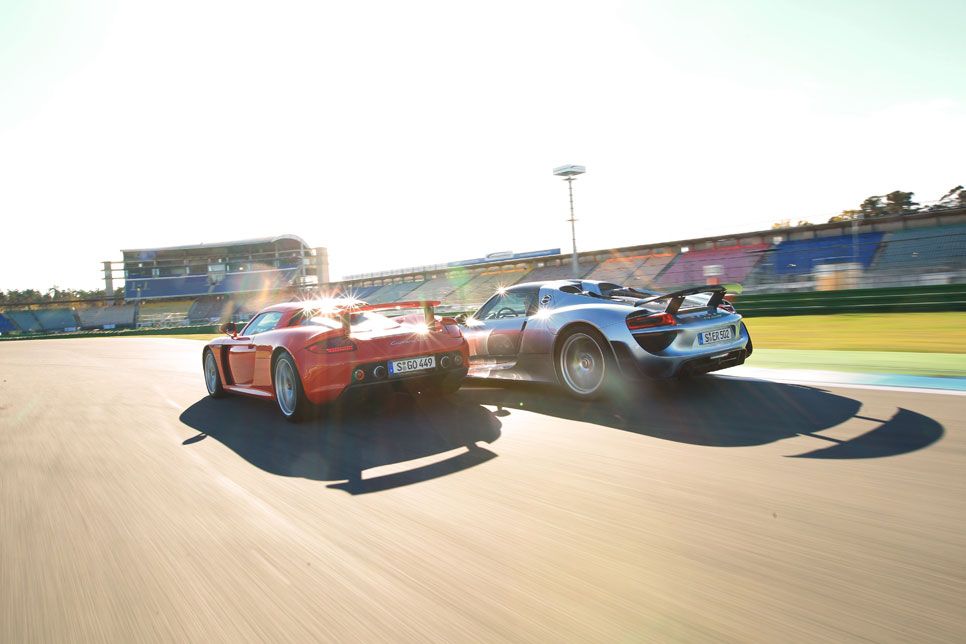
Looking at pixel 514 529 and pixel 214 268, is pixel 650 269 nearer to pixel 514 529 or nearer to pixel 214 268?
pixel 514 529

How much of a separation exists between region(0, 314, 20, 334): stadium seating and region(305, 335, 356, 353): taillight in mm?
77357

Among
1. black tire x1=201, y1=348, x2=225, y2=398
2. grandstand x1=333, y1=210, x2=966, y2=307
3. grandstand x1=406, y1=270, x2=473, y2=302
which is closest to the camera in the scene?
black tire x1=201, y1=348, x2=225, y2=398

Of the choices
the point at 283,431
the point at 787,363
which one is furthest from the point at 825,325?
the point at 283,431

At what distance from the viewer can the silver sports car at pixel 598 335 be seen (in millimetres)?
5012

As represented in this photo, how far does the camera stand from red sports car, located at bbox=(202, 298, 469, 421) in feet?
16.7

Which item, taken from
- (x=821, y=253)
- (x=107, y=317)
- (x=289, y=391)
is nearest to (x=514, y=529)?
(x=289, y=391)

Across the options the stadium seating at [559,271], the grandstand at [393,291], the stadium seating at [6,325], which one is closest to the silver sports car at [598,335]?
the stadium seating at [559,271]

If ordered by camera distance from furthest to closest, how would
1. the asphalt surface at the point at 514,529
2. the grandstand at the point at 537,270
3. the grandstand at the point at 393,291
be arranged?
the grandstand at the point at 393,291
the grandstand at the point at 537,270
the asphalt surface at the point at 514,529

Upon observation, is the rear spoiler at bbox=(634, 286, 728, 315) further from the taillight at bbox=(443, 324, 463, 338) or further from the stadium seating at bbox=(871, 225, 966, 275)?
the stadium seating at bbox=(871, 225, 966, 275)

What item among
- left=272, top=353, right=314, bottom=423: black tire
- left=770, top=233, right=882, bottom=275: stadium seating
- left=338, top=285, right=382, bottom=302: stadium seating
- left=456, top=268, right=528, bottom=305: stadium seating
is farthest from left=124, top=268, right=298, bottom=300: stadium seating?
left=272, top=353, right=314, bottom=423: black tire

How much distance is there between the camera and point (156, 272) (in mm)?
74375

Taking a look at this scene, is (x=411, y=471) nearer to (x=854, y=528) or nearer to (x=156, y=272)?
(x=854, y=528)

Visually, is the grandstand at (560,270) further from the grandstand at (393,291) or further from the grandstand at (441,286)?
the grandstand at (393,291)

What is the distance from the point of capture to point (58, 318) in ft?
210
